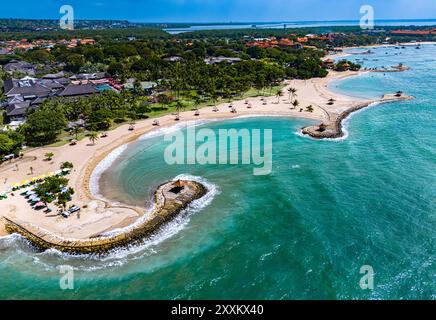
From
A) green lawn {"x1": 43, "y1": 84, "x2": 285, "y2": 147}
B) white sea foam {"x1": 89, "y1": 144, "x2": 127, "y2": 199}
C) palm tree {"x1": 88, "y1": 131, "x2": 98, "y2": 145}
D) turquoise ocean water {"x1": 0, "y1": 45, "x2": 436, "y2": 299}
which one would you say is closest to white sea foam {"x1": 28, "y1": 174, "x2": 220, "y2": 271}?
turquoise ocean water {"x1": 0, "y1": 45, "x2": 436, "y2": 299}

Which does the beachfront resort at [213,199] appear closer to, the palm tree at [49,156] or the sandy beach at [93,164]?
the sandy beach at [93,164]

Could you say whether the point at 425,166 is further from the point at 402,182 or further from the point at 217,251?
the point at 217,251

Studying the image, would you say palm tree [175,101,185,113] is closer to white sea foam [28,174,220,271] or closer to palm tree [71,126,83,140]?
palm tree [71,126,83,140]

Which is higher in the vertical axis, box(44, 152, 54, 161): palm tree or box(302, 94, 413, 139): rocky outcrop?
box(302, 94, 413, 139): rocky outcrop

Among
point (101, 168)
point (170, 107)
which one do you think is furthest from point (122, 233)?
point (170, 107)

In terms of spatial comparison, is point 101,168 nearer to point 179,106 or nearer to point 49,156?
point 49,156

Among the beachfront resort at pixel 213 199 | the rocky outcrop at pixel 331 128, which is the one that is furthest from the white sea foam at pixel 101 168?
the rocky outcrop at pixel 331 128

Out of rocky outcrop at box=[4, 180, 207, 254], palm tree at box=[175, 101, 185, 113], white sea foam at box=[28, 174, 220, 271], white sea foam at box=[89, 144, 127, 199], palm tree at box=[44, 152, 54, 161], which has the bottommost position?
white sea foam at box=[28, 174, 220, 271]
